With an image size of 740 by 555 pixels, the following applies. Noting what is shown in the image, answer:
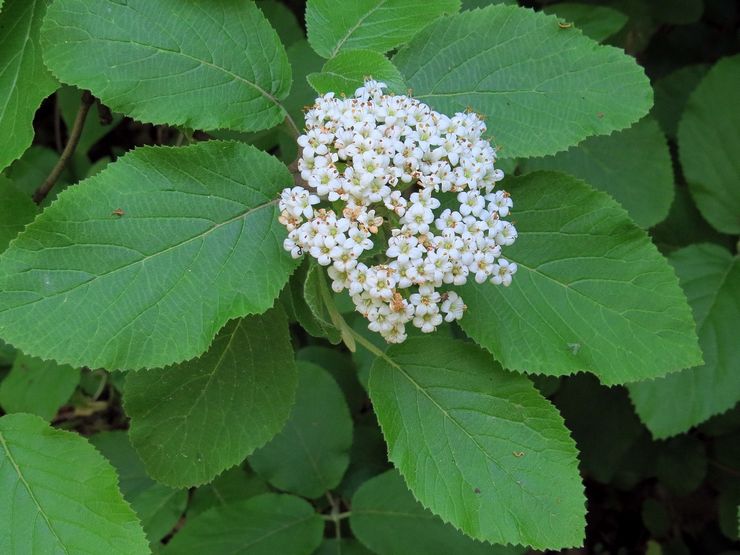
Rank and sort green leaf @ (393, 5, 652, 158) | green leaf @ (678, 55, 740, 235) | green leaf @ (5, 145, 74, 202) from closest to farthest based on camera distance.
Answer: green leaf @ (393, 5, 652, 158), green leaf @ (678, 55, 740, 235), green leaf @ (5, 145, 74, 202)

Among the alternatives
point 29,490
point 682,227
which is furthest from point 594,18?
point 29,490

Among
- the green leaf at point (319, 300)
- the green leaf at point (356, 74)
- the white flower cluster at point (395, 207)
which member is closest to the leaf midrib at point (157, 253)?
the white flower cluster at point (395, 207)

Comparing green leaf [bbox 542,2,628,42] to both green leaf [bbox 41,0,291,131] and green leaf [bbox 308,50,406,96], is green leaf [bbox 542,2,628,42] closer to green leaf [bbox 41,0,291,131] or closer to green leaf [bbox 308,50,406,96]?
green leaf [bbox 308,50,406,96]

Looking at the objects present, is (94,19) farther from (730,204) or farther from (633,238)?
(730,204)

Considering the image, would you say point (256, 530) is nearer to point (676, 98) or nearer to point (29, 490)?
point (29, 490)

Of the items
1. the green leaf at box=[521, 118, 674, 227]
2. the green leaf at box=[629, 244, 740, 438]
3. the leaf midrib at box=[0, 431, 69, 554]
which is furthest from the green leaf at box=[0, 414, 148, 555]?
the green leaf at box=[521, 118, 674, 227]
